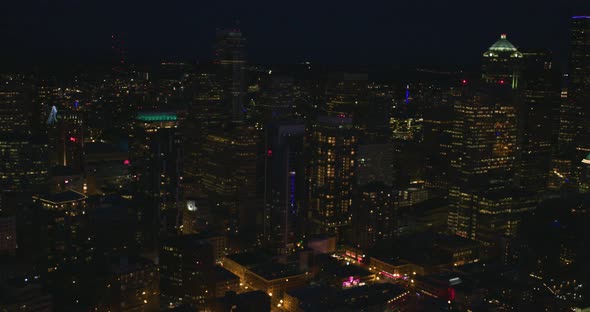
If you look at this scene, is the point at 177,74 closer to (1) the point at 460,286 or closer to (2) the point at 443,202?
(2) the point at 443,202

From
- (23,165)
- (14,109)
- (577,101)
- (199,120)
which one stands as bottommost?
(23,165)

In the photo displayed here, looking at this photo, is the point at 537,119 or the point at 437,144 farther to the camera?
the point at 437,144

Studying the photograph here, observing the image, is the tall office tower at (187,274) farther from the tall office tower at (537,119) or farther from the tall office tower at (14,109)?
the tall office tower at (537,119)

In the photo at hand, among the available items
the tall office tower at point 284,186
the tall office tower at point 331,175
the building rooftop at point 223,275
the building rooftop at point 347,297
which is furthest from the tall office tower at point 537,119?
the building rooftop at point 223,275

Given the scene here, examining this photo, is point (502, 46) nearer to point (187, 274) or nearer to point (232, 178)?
point (232, 178)

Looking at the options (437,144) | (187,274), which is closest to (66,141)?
(187,274)

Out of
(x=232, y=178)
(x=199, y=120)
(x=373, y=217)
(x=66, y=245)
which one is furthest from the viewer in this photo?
(x=199, y=120)

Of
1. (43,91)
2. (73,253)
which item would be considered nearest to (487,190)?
(73,253)
